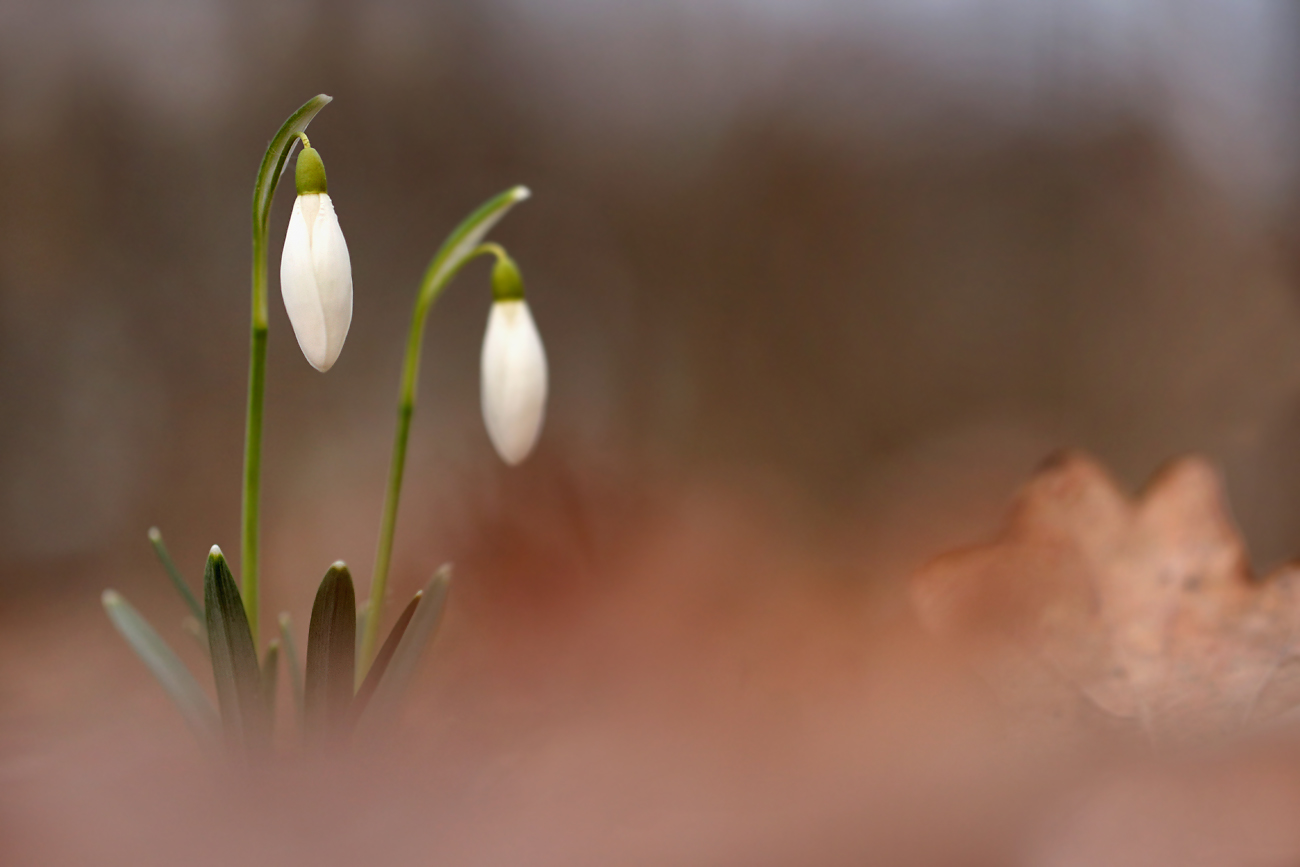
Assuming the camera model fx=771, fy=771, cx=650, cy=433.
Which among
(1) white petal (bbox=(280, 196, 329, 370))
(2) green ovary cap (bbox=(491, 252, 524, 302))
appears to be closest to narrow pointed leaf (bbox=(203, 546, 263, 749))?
(1) white petal (bbox=(280, 196, 329, 370))

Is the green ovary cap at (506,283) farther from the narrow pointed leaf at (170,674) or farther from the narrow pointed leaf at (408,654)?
the narrow pointed leaf at (170,674)

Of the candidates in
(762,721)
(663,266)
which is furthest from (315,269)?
(663,266)

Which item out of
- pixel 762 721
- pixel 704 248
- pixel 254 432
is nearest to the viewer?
pixel 762 721

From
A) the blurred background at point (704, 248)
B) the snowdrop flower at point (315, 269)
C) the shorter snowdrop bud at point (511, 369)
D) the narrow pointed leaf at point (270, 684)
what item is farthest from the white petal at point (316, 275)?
the blurred background at point (704, 248)

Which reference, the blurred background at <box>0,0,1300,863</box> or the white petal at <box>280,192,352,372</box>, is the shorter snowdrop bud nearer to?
the white petal at <box>280,192,352,372</box>

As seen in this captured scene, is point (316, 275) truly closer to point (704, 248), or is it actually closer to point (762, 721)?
point (762, 721)

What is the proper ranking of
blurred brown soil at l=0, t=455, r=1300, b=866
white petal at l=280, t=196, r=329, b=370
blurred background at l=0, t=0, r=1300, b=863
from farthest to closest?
blurred background at l=0, t=0, r=1300, b=863 < white petal at l=280, t=196, r=329, b=370 < blurred brown soil at l=0, t=455, r=1300, b=866

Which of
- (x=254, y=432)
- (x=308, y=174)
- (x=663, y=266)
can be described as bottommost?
(x=254, y=432)
